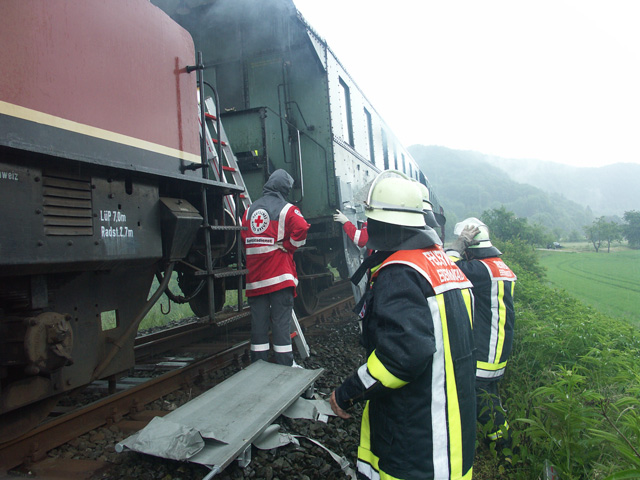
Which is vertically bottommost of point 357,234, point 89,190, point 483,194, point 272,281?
point 272,281

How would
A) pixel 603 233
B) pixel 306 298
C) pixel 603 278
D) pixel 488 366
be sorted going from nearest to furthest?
pixel 488 366 < pixel 306 298 < pixel 603 278 < pixel 603 233

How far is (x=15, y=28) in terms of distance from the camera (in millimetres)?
2340

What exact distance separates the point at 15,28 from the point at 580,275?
1928cm

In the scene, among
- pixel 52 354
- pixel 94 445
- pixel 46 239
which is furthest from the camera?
pixel 94 445

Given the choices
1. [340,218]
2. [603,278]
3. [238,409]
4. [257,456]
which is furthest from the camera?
[603,278]

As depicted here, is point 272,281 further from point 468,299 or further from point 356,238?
point 468,299

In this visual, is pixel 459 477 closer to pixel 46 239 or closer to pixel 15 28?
pixel 46 239

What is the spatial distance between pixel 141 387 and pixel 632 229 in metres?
26.4

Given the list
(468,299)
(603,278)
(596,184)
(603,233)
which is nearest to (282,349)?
(468,299)

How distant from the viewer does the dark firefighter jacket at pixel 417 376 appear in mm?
1636

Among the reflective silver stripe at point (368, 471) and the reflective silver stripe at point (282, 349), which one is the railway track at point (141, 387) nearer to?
the reflective silver stripe at point (282, 349)

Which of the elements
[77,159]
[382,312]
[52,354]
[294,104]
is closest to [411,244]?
[382,312]

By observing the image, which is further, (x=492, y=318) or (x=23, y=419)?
(x=492, y=318)

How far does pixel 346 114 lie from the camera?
7512 millimetres
